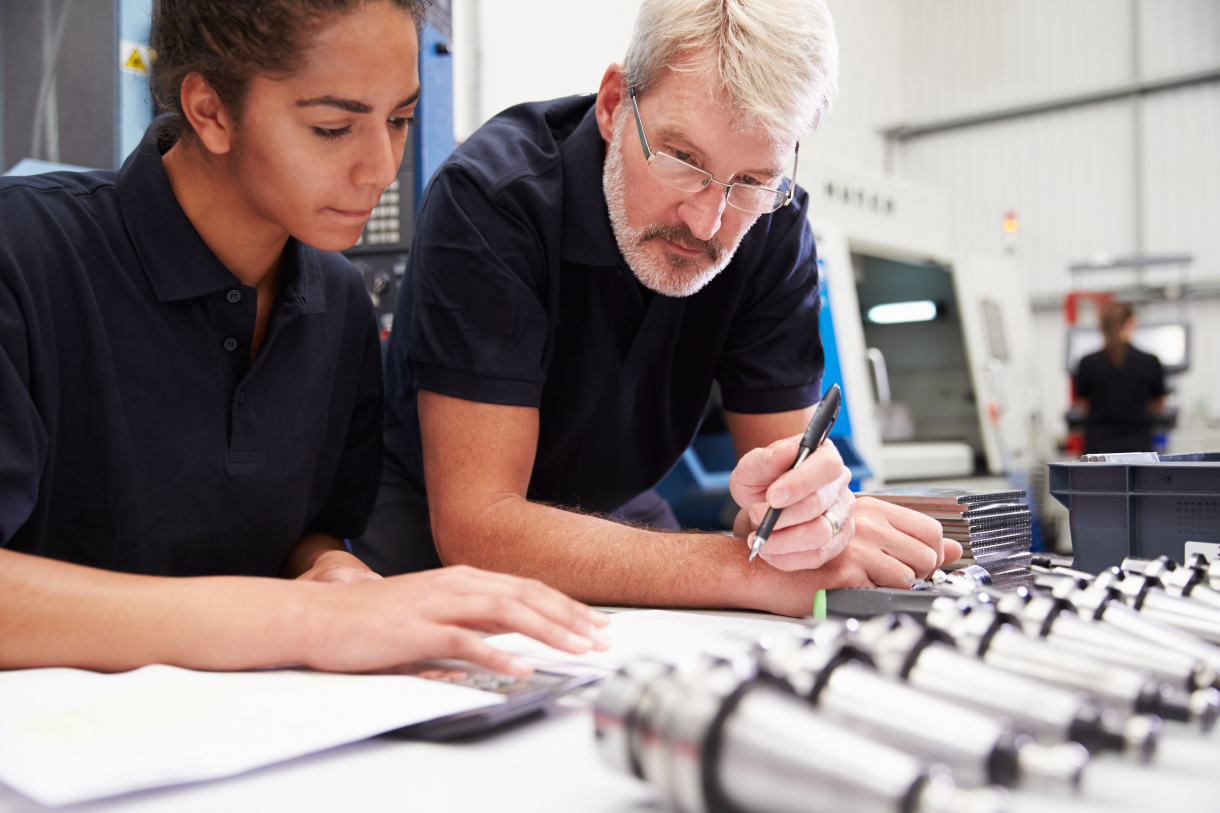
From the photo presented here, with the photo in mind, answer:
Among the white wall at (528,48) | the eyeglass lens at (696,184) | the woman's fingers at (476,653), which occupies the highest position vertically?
the white wall at (528,48)

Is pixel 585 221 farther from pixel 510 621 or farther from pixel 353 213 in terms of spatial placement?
pixel 510 621

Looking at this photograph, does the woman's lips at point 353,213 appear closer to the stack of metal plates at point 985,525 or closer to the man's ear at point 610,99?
the man's ear at point 610,99

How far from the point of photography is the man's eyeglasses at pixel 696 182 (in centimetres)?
120

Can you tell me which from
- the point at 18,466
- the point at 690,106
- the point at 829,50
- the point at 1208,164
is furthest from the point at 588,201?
the point at 1208,164

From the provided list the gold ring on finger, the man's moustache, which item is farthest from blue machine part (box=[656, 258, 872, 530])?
the gold ring on finger

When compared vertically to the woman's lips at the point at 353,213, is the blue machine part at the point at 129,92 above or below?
above

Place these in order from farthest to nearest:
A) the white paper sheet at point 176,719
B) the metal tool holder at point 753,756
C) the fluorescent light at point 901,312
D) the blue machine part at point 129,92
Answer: the fluorescent light at point 901,312 → the blue machine part at point 129,92 → the white paper sheet at point 176,719 → the metal tool holder at point 753,756

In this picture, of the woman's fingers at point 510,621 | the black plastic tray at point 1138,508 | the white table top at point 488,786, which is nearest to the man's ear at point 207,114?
the woman's fingers at point 510,621

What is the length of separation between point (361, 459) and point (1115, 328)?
5.01 metres

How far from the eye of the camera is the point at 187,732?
→ 1.68ft

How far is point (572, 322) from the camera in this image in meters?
1.36

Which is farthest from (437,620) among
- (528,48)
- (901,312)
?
(901,312)

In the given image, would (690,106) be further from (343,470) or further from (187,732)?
(187,732)

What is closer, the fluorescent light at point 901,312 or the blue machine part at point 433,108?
the blue machine part at point 433,108
